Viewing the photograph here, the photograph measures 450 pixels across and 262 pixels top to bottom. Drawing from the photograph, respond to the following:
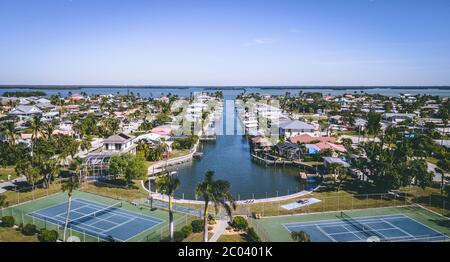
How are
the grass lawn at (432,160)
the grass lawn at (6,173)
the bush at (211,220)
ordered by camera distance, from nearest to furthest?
the bush at (211,220) < the grass lawn at (6,173) < the grass lawn at (432,160)

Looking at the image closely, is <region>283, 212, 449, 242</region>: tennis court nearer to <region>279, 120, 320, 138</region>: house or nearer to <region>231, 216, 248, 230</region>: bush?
<region>231, 216, 248, 230</region>: bush

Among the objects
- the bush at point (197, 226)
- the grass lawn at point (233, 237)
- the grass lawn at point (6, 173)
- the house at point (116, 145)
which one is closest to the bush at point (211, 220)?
the bush at point (197, 226)

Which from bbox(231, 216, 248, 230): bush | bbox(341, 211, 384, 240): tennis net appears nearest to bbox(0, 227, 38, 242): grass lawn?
bbox(231, 216, 248, 230): bush

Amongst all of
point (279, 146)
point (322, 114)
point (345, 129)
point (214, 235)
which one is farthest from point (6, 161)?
point (322, 114)

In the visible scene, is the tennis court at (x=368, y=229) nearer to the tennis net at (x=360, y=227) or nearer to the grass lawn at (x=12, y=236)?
the tennis net at (x=360, y=227)

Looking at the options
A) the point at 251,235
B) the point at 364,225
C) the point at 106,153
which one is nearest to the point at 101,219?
the point at 251,235

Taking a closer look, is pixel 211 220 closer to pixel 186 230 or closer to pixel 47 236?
pixel 186 230
